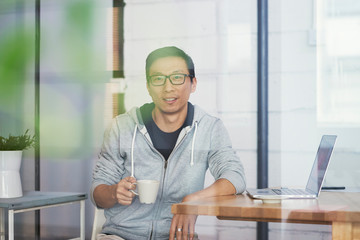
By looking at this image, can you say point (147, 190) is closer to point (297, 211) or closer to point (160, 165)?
point (160, 165)

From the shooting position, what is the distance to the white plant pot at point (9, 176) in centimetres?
219

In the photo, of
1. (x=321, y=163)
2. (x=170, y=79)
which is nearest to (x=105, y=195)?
(x=170, y=79)

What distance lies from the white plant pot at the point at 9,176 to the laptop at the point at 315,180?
1046mm

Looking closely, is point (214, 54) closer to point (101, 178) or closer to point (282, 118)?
point (282, 118)

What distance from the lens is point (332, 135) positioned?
2000 mm

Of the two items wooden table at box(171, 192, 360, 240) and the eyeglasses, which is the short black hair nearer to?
the eyeglasses

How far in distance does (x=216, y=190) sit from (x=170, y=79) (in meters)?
0.51

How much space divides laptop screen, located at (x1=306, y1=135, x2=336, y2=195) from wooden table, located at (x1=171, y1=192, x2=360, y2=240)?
15cm

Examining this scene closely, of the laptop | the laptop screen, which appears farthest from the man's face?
the laptop screen

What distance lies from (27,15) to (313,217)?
1.59 meters

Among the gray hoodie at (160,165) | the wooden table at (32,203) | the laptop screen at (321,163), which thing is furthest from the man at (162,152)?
the laptop screen at (321,163)

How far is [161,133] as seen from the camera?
208cm

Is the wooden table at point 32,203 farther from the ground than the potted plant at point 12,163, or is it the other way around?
the potted plant at point 12,163

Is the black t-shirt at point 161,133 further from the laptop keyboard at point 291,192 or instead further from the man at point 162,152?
the laptop keyboard at point 291,192
